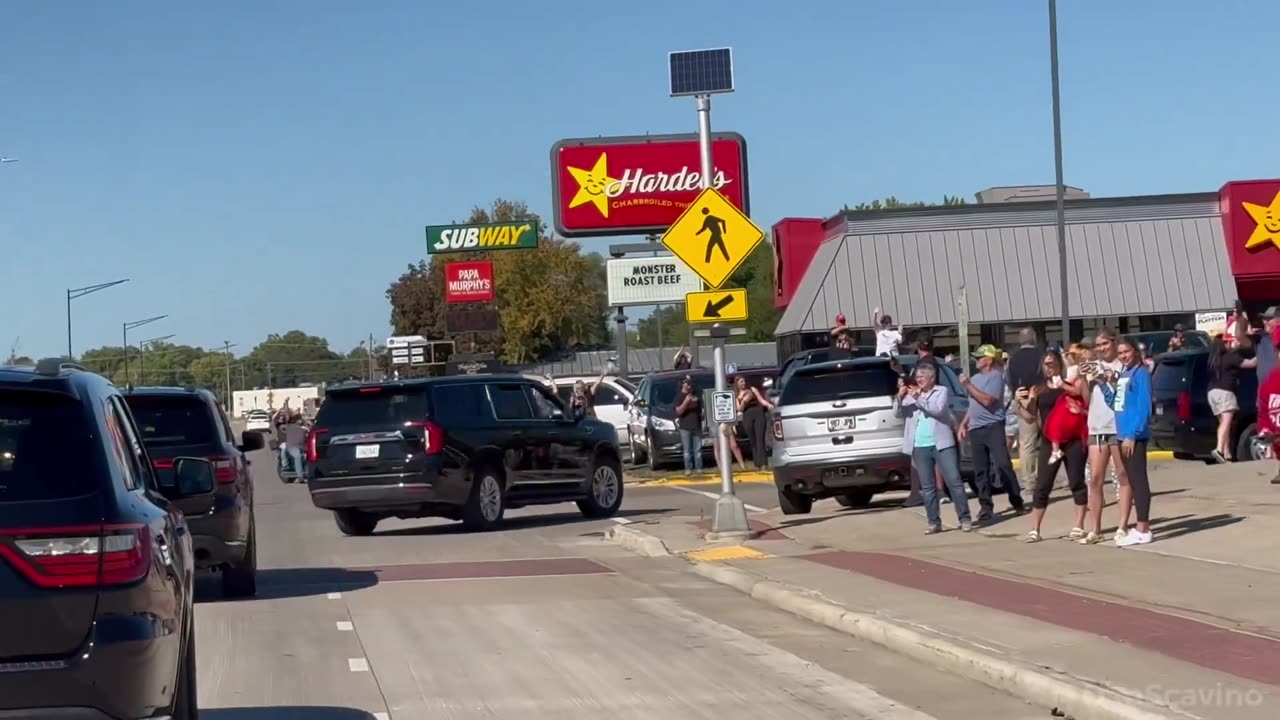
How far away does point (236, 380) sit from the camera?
15638 cm

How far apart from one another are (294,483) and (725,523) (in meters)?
22.2

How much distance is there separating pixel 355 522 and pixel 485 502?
72.3 inches

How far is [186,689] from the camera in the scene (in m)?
6.91

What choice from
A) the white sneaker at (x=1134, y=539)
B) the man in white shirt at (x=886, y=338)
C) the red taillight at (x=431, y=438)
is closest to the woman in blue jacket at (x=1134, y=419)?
the white sneaker at (x=1134, y=539)

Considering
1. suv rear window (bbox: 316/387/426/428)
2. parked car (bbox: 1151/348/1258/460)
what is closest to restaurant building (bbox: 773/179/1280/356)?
parked car (bbox: 1151/348/1258/460)

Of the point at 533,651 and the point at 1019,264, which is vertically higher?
the point at 1019,264

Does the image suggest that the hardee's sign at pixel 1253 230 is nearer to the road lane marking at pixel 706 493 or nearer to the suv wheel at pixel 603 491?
the road lane marking at pixel 706 493

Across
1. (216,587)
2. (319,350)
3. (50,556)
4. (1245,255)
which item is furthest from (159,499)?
(319,350)

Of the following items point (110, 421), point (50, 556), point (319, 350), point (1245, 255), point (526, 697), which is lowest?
point (526, 697)

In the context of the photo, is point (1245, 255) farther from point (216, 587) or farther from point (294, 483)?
point (216, 587)

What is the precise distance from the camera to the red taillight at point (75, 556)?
5492 millimetres

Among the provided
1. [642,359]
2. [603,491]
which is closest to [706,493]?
[603,491]

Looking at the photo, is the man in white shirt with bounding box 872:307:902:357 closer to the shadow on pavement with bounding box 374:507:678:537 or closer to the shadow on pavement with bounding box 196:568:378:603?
the shadow on pavement with bounding box 374:507:678:537

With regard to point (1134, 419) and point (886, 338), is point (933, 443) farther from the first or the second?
point (886, 338)
